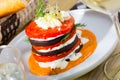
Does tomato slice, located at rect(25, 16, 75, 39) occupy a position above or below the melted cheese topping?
below

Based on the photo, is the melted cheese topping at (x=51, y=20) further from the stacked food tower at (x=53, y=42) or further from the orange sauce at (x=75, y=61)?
the orange sauce at (x=75, y=61)

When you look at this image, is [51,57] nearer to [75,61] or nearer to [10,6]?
[75,61]

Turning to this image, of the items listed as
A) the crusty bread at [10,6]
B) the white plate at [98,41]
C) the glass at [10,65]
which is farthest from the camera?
the crusty bread at [10,6]

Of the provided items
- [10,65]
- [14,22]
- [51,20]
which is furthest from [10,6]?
[10,65]

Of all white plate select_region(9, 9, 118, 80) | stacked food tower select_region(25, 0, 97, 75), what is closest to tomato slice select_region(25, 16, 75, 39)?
stacked food tower select_region(25, 0, 97, 75)

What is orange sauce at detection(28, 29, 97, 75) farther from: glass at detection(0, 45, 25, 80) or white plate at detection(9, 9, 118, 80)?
glass at detection(0, 45, 25, 80)

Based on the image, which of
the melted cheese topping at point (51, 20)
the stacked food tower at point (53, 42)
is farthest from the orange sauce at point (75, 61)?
the melted cheese topping at point (51, 20)

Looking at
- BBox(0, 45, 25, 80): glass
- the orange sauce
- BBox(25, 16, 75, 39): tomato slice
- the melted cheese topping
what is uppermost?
the melted cheese topping

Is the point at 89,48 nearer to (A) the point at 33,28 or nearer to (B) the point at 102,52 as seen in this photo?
(B) the point at 102,52

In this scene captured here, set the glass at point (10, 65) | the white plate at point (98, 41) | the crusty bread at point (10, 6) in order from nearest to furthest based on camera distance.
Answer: the glass at point (10, 65) < the white plate at point (98, 41) < the crusty bread at point (10, 6)
